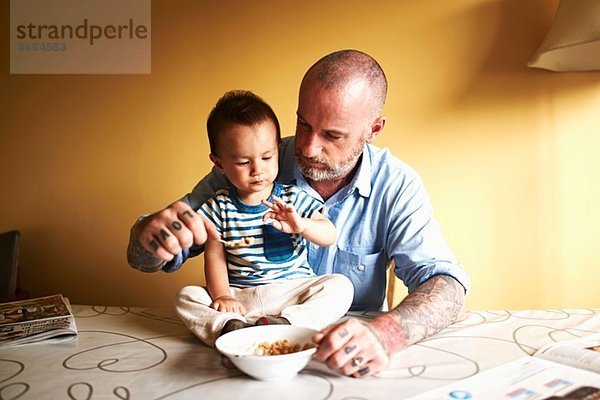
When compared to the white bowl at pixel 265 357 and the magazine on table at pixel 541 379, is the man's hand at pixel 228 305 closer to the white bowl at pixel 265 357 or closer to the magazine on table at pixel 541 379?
the white bowl at pixel 265 357

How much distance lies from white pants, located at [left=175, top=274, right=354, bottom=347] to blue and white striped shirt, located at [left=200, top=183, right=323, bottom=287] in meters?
0.04

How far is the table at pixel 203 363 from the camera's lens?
103 centimetres

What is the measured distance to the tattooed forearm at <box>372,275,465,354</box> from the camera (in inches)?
47.1

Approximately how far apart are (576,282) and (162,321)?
1637mm

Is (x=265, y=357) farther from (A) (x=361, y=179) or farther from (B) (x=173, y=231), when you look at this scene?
(A) (x=361, y=179)

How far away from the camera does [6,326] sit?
4.66 feet

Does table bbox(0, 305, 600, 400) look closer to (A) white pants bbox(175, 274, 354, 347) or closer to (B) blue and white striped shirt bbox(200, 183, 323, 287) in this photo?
(A) white pants bbox(175, 274, 354, 347)

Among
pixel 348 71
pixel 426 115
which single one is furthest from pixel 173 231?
pixel 426 115

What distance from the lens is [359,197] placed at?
1688 mm

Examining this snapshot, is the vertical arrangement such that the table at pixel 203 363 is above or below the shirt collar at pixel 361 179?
below

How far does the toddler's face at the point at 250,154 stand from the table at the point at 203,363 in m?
0.40

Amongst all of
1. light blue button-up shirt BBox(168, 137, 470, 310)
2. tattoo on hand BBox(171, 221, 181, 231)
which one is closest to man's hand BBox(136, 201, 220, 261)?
tattoo on hand BBox(171, 221, 181, 231)

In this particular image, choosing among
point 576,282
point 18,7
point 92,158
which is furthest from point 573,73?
point 18,7

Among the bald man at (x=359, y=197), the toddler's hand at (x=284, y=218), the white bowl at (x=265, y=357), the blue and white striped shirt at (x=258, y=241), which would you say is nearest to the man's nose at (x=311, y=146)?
the bald man at (x=359, y=197)
